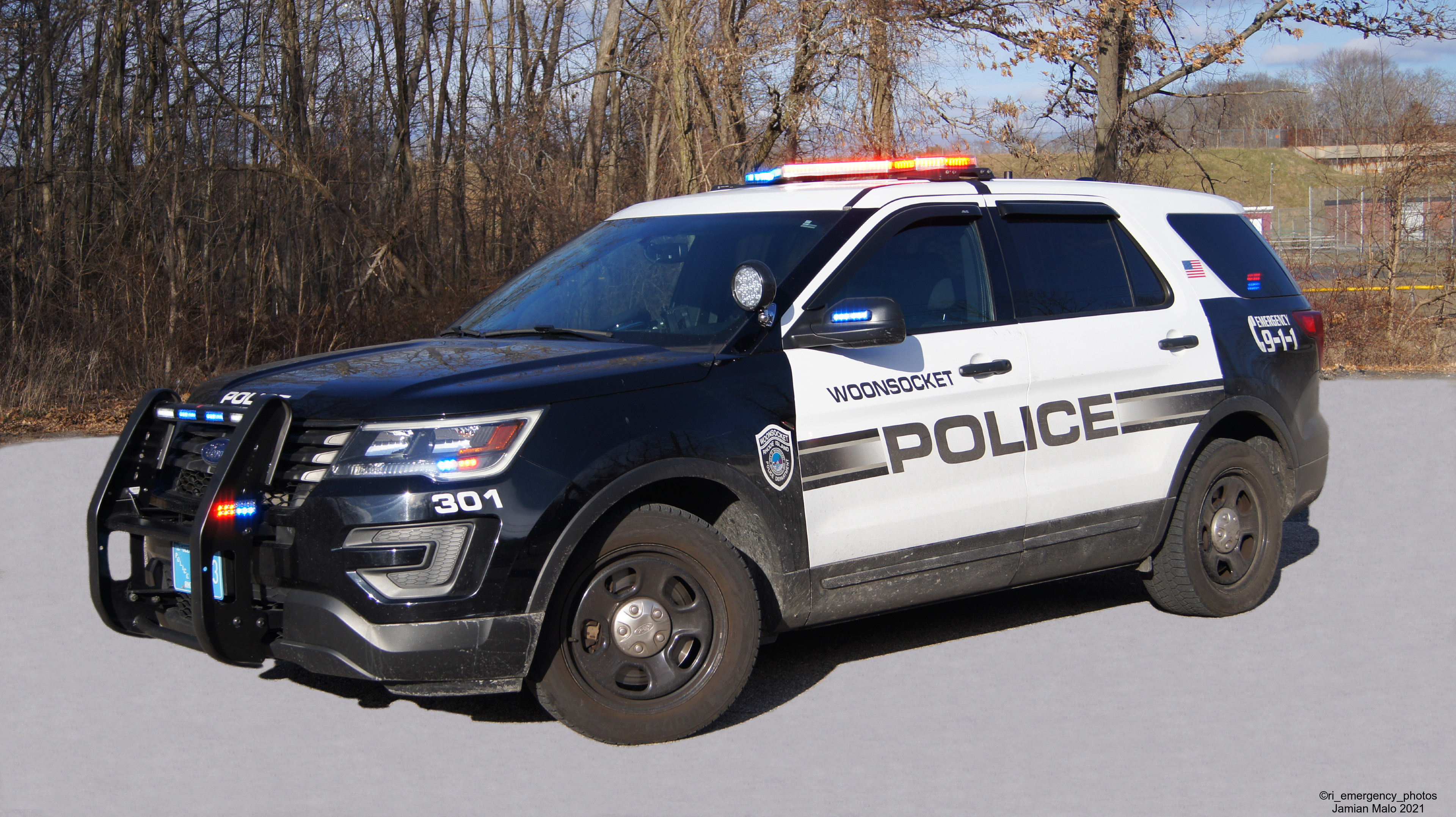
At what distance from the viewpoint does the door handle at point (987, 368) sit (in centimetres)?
543

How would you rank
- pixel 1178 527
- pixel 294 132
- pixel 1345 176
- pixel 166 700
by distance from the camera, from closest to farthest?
pixel 166 700, pixel 1178 527, pixel 294 132, pixel 1345 176

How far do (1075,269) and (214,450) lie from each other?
11.9 ft

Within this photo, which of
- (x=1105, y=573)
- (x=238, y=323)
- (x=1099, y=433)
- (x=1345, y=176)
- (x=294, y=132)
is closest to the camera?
(x=1099, y=433)

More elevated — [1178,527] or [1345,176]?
[1345,176]

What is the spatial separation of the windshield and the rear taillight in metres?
2.88

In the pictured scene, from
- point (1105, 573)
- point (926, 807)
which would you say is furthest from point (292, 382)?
point (1105, 573)

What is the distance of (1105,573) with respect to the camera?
7746 millimetres

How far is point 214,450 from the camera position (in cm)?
465

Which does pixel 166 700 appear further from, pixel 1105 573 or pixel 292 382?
pixel 1105 573

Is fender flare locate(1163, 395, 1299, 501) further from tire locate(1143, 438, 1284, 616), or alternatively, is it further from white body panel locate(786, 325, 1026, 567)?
white body panel locate(786, 325, 1026, 567)

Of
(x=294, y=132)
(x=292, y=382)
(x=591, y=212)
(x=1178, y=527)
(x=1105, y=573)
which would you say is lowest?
(x=1105, y=573)

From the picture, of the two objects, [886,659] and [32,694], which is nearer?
[32,694]

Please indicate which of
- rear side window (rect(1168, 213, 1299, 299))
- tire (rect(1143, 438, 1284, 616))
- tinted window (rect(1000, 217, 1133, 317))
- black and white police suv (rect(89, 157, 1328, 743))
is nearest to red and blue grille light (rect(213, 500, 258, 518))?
black and white police suv (rect(89, 157, 1328, 743))

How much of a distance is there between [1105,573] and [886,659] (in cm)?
238
